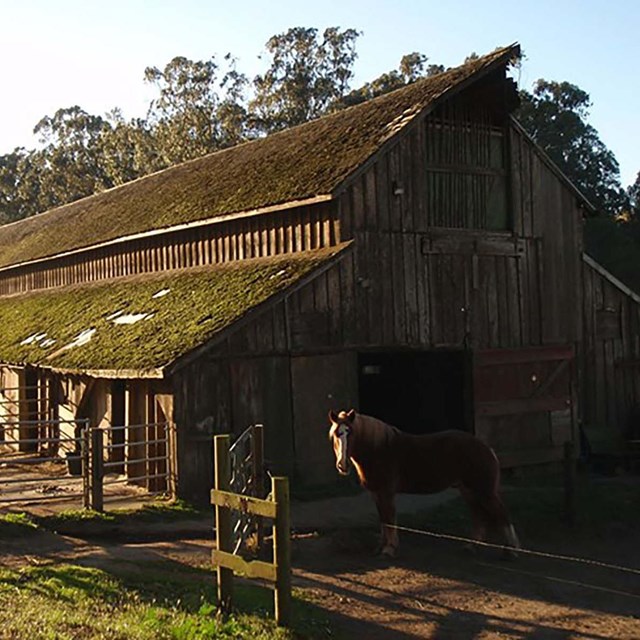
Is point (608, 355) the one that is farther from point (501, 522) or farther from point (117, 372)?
point (117, 372)

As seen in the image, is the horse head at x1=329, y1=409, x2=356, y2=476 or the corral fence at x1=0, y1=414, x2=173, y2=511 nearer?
the horse head at x1=329, y1=409, x2=356, y2=476

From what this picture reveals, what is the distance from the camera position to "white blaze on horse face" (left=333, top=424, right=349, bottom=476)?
11.2 meters

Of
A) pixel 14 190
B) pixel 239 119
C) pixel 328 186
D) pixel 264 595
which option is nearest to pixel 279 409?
pixel 328 186

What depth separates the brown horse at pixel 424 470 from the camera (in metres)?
12.1

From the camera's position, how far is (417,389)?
20.1m

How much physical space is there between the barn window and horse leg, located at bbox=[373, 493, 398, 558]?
6.92 metres

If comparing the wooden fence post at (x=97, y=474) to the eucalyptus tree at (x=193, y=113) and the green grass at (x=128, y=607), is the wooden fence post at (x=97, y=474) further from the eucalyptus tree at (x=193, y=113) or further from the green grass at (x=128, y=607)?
the eucalyptus tree at (x=193, y=113)

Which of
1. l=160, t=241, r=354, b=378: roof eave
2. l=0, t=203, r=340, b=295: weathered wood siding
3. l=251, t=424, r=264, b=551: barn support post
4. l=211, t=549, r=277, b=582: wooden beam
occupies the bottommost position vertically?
l=211, t=549, r=277, b=582: wooden beam

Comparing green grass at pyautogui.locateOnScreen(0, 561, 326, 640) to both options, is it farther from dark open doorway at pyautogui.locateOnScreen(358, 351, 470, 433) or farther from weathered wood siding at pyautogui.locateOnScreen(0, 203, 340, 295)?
dark open doorway at pyautogui.locateOnScreen(358, 351, 470, 433)

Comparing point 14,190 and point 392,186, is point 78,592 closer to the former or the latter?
point 392,186

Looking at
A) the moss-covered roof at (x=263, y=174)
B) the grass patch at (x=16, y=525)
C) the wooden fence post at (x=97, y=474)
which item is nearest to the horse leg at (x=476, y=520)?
the wooden fence post at (x=97, y=474)

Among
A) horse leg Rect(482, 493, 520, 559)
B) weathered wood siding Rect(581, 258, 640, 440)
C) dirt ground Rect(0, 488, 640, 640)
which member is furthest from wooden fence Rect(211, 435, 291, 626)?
weathered wood siding Rect(581, 258, 640, 440)

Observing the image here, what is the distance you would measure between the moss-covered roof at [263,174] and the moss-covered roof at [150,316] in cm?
140

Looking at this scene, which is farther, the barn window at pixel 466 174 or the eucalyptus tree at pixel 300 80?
the eucalyptus tree at pixel 300 80
